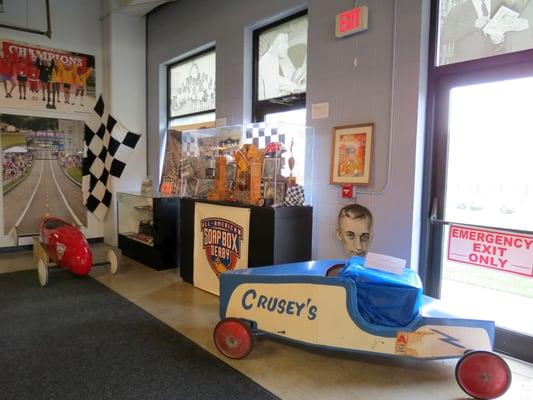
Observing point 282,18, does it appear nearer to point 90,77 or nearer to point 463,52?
point 463,52

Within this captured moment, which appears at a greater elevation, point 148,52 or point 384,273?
point 148,52

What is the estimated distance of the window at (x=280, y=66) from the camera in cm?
343

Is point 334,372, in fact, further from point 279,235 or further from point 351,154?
point 351,154

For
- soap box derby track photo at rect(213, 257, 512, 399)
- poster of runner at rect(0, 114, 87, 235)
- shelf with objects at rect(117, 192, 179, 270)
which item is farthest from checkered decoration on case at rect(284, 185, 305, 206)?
poster of runner at rect(0, 114, 87, 235)

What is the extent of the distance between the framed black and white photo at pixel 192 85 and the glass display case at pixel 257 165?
1.05m

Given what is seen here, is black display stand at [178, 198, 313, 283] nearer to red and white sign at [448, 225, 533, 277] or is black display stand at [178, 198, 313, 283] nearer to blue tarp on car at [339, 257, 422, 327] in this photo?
blue tarp on car at [339, 257, 422, 327]

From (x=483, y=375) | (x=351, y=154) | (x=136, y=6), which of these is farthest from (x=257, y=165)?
(x=136, y=6)

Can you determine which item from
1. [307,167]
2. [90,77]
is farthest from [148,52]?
[307,167]

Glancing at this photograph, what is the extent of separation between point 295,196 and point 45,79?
381 cm

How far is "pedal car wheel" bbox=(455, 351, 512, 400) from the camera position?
69.6 inches

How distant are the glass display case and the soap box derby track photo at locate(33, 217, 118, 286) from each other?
43.4 inches

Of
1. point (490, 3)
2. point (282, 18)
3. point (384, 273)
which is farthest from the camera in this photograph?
point (282, 18)

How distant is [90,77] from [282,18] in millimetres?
2982

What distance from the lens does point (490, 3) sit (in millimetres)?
2307
